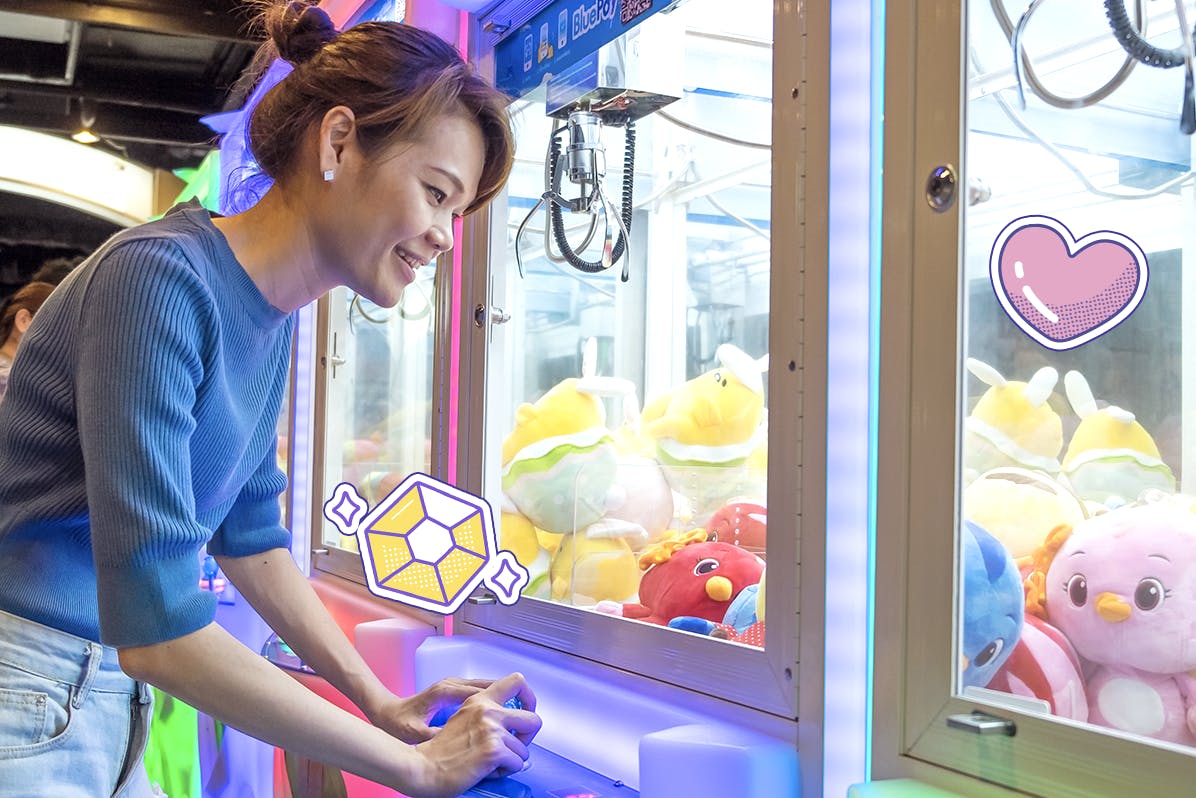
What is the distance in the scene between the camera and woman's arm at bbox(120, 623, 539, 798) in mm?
906

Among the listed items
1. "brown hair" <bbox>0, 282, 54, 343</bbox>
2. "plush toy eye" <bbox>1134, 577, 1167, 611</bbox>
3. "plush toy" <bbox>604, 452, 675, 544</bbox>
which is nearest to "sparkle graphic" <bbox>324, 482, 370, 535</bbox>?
"plush toy" <bbox>604, 452, 675, 544</bbox>

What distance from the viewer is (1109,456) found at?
0.95m

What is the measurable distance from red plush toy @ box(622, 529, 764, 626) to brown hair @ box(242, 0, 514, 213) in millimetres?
582

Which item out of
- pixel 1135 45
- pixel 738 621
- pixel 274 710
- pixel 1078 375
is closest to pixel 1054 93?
pixel 1135 45

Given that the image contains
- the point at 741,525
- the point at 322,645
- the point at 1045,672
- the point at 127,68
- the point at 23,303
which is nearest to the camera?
the point at 1045,672

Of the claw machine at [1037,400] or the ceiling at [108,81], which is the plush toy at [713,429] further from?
the ceiling at [108,81]

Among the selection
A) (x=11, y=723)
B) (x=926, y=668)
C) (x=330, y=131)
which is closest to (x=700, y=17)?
(x=330, y=131)

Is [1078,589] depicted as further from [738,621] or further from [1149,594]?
[738,621]

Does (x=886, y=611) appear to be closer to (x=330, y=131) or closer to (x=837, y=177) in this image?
(x=837, y=177)

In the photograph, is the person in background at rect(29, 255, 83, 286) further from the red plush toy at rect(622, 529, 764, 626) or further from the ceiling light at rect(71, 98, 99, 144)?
the red plush toy at rect(622, 529, 764, 626)

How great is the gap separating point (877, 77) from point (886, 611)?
0.53 meters

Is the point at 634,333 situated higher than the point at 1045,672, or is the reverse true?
the point at 634,333

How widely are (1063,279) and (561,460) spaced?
Answer: 0.96 m

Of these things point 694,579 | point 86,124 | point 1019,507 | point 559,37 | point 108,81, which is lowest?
point 694,579
